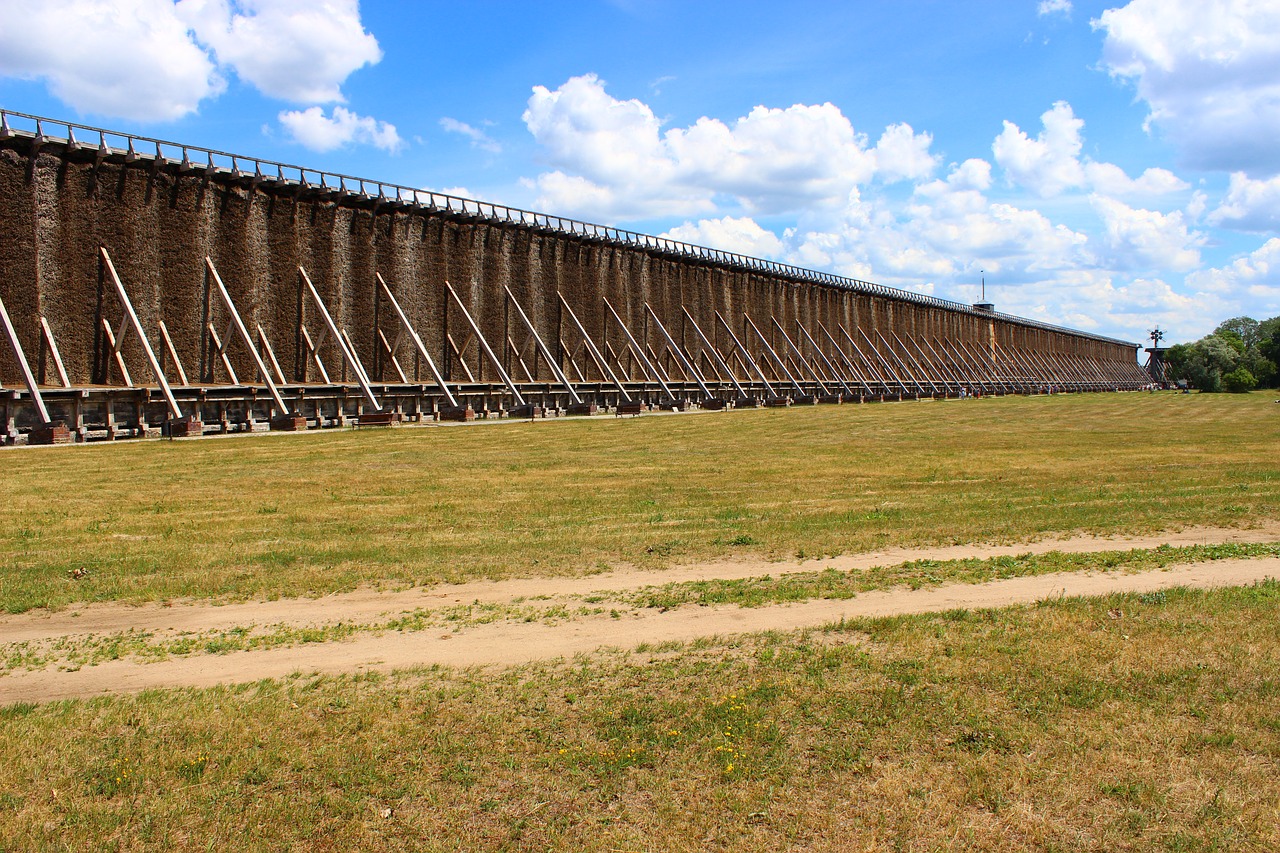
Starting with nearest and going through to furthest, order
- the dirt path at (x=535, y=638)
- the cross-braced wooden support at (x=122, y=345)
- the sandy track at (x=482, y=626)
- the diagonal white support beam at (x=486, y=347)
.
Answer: the dirt path at (x=535, y=638)
the sandy track at (x=482, y=626)
the cross-braced wooden support at (x=122, y=345)
the diagonal white support beam at (x=486, y=347)

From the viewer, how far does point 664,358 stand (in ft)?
228

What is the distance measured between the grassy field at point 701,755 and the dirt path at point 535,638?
0.45 metres

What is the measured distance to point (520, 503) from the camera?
638 inches

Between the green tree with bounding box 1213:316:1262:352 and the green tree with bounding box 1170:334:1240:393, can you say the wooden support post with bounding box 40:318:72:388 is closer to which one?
the green tree with bounding box 1170:334:1240:393

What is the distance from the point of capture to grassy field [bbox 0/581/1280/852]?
4.97 metres

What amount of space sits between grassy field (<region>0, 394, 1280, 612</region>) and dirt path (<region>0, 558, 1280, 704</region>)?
223cm

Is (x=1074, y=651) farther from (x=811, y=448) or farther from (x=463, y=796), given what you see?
(x=811, y=448)

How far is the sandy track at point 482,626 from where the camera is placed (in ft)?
24.3

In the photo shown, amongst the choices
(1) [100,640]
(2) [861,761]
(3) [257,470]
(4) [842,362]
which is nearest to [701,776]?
(2) [861,761]

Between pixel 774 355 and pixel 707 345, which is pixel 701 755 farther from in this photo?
pixel 774 355

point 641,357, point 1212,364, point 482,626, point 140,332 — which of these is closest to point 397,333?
point 140,332

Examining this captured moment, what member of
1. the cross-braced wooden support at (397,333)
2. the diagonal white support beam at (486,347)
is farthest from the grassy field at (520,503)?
the cross-braced wooden support at (397,333)

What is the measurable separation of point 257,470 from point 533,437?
11.5 m

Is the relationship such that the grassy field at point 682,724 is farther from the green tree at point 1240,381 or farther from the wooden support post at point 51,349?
the green tree at point 1240,381
